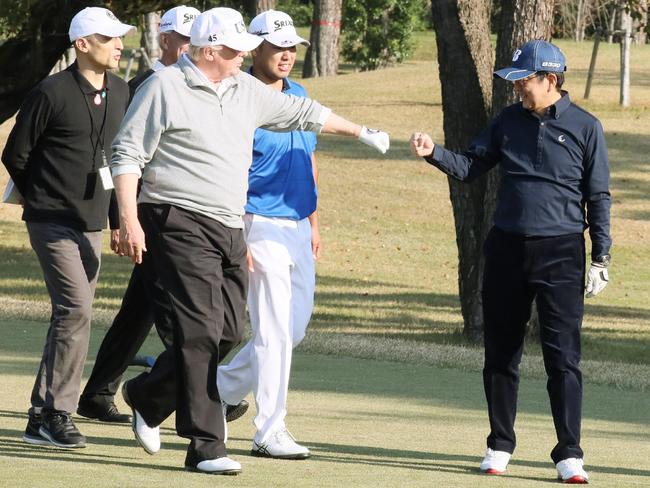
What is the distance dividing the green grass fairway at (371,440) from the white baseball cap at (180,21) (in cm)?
208

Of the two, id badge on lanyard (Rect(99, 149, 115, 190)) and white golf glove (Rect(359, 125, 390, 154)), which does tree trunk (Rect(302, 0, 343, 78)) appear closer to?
id badge on lanyard (Rect(99, 149, 115, 190))

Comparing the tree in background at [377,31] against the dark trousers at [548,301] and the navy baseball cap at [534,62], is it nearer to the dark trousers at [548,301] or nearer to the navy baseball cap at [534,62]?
the navy baseball cap at [534,62]

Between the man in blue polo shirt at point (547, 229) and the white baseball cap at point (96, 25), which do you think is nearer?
the man in blue polo shirt at point (547, 229)

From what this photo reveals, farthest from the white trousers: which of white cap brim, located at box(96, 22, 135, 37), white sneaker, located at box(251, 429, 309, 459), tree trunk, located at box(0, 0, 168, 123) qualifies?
tree trunk, located at box(0, 0, 168, 123)

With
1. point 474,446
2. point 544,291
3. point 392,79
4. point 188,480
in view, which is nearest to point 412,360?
point 474,446

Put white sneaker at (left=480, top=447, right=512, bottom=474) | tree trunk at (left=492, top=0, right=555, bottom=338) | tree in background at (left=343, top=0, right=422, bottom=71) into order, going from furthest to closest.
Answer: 1. tree in background at (left=343, top=0, right=422, bottom=71)
2. tree trunk at (left=492, top=0, right=555, bottom=338)
3. white sneaker at (left=480, top=447, right=512, bottom=474)

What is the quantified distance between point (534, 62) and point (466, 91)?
6.88 meters

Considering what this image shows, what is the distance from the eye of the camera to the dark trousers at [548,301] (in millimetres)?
6645

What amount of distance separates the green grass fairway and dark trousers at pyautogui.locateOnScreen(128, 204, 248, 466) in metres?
0.22

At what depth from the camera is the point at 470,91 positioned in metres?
13.5

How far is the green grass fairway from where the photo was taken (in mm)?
6211

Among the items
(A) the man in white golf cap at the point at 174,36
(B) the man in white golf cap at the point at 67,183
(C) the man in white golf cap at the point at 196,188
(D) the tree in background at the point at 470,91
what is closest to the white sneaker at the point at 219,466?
(C) the man in white golf cap at the point at 196,188

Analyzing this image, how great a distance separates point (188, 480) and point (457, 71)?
26.6 ft

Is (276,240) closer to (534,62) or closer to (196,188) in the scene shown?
(196,188)
